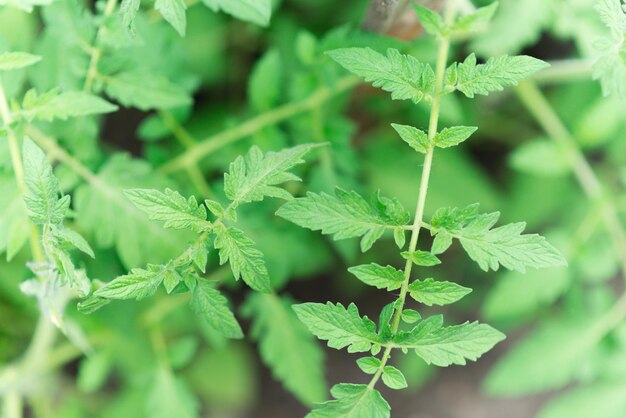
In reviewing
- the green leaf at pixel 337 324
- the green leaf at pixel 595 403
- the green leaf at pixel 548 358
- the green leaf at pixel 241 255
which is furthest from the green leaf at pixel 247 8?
the green leaf at pixel 595 403

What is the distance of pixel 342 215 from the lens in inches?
41.8

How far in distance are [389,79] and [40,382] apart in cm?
126

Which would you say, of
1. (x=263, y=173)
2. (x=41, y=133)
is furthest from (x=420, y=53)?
→ (x=41, y=133)

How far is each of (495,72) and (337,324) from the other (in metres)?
0.42

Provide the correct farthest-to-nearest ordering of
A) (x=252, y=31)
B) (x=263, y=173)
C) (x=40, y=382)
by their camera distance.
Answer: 1. (x=252, y=31)
2. (x=40, y=382)
3. (x=263, y=173)

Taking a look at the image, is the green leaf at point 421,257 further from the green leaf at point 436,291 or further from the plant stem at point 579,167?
the plant stem at point 579,167

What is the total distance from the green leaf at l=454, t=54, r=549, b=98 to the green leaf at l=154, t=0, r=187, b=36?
40 cm

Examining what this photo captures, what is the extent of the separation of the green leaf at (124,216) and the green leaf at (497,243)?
545 millimetres

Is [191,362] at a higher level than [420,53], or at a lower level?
lower

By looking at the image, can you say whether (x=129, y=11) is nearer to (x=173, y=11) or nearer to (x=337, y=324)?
(x=173, y=11)

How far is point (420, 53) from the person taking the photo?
1485 mm

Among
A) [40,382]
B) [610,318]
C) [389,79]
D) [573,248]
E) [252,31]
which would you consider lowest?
[40,382]

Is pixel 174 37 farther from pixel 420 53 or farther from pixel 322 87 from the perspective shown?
pixel 420 53

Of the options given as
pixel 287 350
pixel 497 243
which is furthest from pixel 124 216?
pixel 497 243
